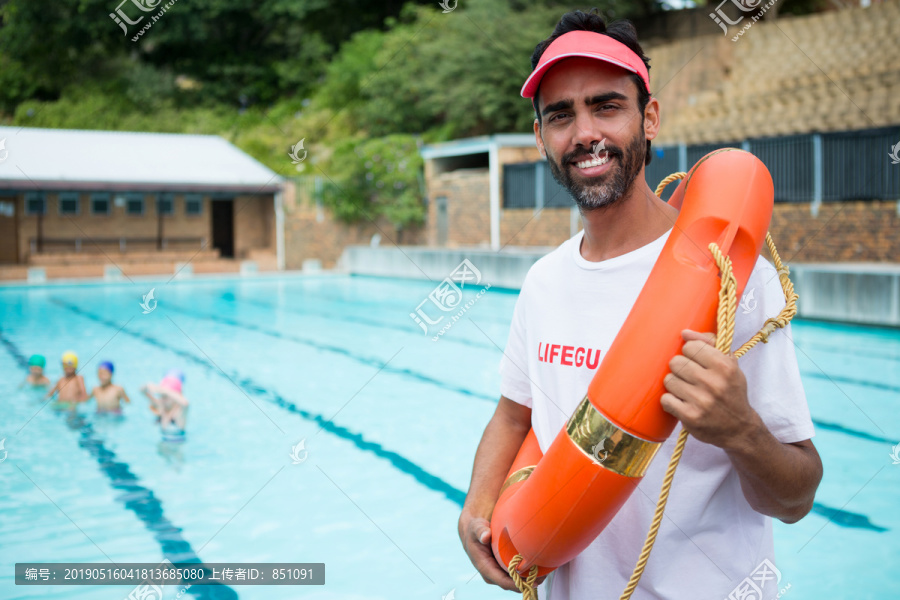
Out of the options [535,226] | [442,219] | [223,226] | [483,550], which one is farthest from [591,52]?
[223,226]

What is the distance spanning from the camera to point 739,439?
1179 mm

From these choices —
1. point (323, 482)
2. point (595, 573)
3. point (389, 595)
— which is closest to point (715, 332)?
point (595, 573)

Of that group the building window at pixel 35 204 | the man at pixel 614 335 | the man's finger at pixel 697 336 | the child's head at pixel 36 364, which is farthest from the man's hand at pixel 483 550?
the building window at pixel 35 204

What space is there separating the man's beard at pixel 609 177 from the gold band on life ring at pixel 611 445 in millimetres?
442

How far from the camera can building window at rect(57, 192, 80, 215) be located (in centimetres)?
2447

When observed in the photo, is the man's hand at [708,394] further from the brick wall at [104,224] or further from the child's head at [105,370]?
the brick wall at [104,224]

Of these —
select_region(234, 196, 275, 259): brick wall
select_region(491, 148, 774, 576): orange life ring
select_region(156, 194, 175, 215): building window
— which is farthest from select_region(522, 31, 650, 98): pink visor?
select_region(156, 194, 175, 215): building window

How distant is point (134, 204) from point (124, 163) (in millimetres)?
1524

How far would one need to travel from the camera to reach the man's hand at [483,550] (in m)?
1.55

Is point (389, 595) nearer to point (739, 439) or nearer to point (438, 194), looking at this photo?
point (739, 439)

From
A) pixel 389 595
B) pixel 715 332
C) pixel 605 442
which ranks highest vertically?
pixel 715 332

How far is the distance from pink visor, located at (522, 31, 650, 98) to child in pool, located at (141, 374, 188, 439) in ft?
18.2

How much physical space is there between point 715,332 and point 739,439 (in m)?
0.17

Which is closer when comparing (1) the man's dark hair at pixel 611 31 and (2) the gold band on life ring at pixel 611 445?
(2) the gold band on life ring at pixel 611 445
